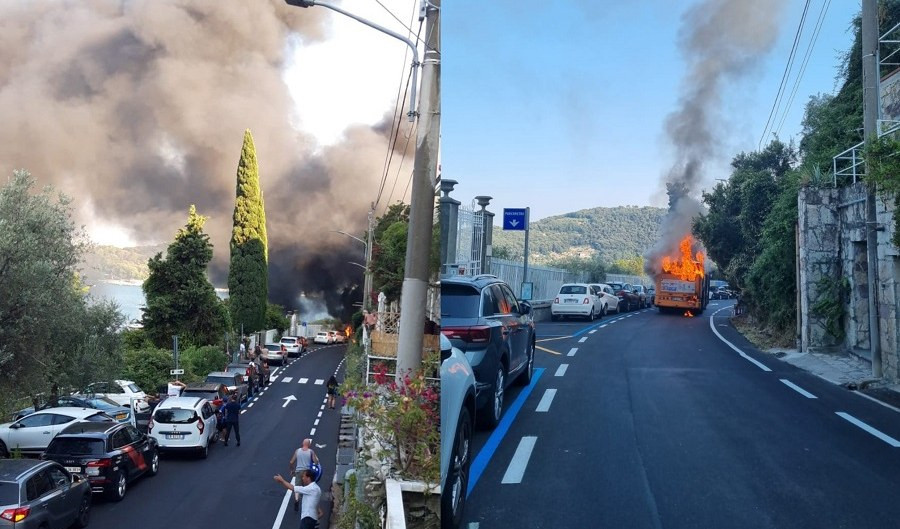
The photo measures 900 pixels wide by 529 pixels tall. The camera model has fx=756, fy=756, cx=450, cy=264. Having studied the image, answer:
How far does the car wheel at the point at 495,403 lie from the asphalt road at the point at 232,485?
874cm

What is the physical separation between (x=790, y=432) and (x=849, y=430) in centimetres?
35

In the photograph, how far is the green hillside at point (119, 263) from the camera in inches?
2785

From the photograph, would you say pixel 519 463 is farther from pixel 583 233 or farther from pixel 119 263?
pixel 119 263

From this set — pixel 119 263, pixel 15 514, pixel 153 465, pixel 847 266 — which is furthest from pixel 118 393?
pixel 119 263

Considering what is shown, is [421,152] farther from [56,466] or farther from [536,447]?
[56,466]

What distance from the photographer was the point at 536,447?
2395mm

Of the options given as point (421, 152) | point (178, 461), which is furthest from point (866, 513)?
point (178, 461)

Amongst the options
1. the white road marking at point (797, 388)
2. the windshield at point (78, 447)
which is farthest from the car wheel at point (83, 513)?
the white road marking at point (797, 388)

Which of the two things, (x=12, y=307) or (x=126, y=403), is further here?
(x=126, y=403)

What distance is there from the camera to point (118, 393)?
1233 inches

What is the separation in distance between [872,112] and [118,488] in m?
16.9

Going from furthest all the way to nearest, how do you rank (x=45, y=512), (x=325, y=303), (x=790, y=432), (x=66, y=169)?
(x=66, y=169)
(x=325, y=303)
(x=45, y=512)
(x=790, y=432)

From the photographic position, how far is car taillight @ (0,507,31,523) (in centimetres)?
1141

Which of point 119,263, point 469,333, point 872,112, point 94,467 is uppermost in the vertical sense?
point 119,263
